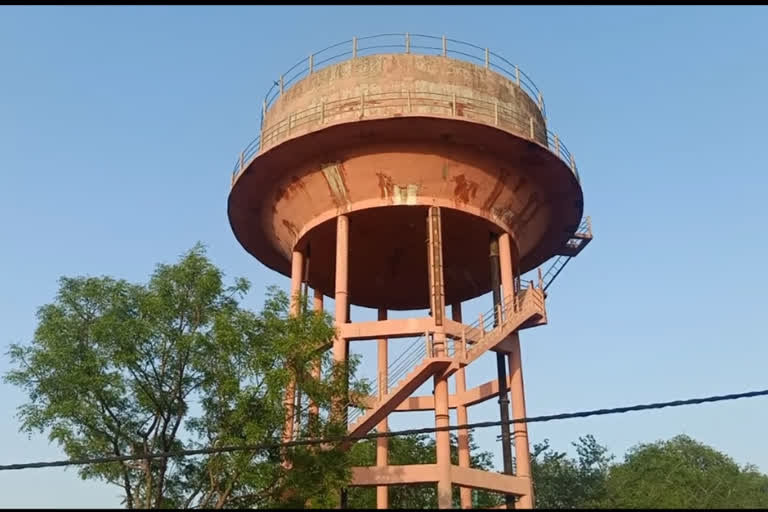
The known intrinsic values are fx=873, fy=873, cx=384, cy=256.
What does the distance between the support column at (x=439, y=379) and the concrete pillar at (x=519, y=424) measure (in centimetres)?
156

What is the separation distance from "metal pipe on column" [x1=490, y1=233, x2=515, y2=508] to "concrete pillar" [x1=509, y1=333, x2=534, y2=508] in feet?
1.00

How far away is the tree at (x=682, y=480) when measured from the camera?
3316 centimetres

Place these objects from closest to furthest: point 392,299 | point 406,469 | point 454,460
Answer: point 406,469 < point 392,299 < point 454,460

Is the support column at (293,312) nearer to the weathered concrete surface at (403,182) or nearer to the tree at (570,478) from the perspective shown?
the weathered concrete surface at (403,182)

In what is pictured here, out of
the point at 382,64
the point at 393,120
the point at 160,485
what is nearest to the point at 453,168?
the point at 393,120

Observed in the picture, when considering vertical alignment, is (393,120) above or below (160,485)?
above

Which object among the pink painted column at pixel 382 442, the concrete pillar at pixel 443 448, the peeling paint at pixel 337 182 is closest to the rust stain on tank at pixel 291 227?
the peeling paint at pixel 337 182

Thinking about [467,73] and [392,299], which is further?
[392,299]

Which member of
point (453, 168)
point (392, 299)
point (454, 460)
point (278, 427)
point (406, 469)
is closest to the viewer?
point (278, 427)

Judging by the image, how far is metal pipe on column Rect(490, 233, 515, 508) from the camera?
19.1 m

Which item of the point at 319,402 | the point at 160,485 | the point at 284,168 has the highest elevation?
the point at 284,168

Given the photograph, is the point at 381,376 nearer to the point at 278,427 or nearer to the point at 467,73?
the point at 278,427

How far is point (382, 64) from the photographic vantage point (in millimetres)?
20812

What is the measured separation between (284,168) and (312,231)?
163cm
